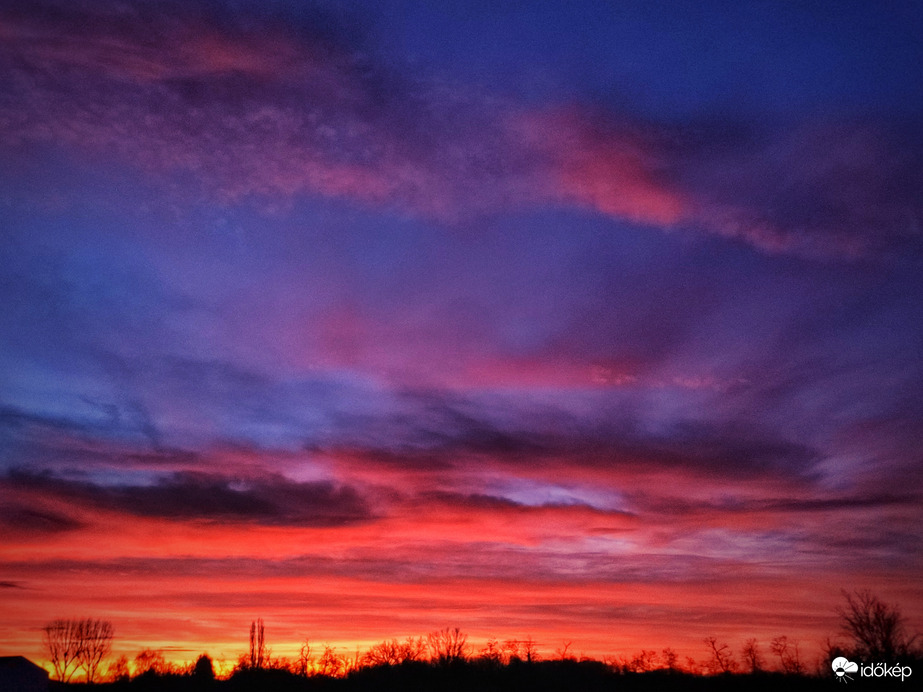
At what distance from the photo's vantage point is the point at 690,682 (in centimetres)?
5419

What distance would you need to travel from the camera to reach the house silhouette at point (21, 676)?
74000 mm

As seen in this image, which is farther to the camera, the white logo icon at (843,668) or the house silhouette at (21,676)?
the house silhouette at (21,676)

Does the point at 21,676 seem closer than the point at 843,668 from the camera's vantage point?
No

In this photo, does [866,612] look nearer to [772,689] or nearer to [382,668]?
[772,689]

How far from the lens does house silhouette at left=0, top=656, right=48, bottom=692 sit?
243ft

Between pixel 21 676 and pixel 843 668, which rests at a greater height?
pixel 843 668

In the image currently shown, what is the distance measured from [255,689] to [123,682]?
20599mm

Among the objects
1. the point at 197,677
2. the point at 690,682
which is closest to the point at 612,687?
the point at 690,682

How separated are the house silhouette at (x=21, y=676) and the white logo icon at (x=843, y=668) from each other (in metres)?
70.7

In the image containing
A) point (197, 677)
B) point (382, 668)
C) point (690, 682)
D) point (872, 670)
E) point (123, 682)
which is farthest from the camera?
point (123, 682)

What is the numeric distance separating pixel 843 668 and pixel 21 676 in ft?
236

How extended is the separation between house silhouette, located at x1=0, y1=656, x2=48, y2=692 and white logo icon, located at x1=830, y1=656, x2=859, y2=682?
232 ft

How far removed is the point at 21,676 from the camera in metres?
74.8

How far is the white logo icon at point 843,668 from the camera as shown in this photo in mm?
45375
